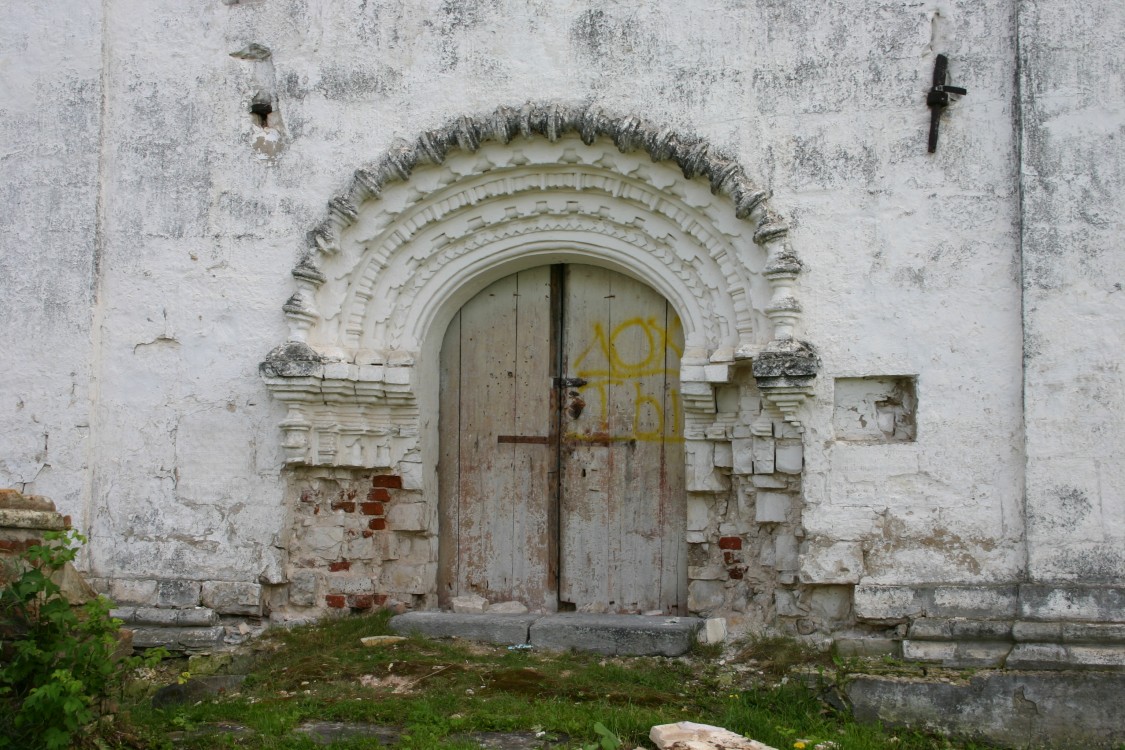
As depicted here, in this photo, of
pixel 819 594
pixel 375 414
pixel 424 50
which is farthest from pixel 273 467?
pixel 819 594

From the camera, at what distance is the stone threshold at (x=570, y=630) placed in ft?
18.1

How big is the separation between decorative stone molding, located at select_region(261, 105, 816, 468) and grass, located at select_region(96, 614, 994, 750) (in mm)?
1163

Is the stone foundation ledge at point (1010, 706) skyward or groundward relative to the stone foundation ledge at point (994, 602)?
groundward

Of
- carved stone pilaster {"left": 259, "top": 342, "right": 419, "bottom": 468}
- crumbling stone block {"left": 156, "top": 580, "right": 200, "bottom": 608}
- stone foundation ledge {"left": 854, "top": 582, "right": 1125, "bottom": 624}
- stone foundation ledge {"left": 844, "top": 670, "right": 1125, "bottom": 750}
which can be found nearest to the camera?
stone foundation ledge {"left": 844, "top": 670, "right": 1125, "bottom": 750}

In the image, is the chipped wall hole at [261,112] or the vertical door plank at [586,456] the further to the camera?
the vertical door plank at [586,456]

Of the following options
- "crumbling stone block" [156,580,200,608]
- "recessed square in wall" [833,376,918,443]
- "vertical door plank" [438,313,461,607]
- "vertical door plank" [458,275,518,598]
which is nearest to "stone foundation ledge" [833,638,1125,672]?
"recessed square in wall" [833,376,918,443]

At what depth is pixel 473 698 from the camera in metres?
4.93

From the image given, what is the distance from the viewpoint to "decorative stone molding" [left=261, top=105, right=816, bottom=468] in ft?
18.7

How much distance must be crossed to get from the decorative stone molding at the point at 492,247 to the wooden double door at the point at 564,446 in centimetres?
30

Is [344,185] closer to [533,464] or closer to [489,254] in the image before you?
[489,254]

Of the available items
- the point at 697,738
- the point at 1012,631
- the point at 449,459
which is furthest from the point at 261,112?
the point at 1012,631

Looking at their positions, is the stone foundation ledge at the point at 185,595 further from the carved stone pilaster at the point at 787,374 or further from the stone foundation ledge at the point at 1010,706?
the stone foundation ledge at the point at 1010,706

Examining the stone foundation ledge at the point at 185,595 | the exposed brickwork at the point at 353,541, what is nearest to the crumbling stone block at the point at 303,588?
the exposed brickwork at the point at 353,541

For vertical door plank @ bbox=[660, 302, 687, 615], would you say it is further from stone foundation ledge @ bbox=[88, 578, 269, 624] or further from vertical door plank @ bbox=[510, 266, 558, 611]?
stone foundation ledge @ bbox=[88, 578, 269, 624]
